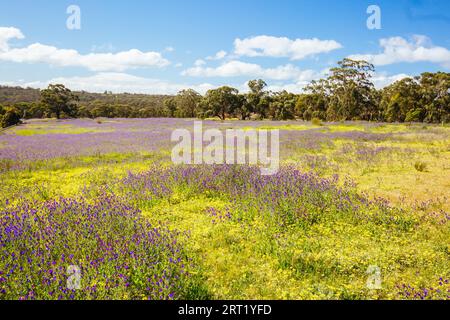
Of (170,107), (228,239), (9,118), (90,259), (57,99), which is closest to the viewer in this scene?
(90,259)

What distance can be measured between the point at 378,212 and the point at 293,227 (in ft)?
6.03

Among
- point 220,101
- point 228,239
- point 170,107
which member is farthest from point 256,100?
point 228,239

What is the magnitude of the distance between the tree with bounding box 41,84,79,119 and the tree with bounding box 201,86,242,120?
28.4 meters

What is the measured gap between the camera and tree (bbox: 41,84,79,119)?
5859cm

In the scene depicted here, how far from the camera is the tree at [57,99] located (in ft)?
192

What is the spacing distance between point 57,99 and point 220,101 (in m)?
32.7

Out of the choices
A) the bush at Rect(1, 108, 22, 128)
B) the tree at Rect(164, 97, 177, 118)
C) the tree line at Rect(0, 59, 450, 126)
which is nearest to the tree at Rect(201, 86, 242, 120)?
the tree line at Rect(0, 59, 450, 126)

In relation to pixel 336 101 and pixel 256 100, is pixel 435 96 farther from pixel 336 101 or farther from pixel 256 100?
pixel 256 100

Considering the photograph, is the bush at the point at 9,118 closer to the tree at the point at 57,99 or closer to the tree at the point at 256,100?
the tree at the point at 57,99

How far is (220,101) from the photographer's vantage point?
62344 mm

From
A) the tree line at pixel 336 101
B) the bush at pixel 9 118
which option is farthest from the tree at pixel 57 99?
the bush at pixel 9 118

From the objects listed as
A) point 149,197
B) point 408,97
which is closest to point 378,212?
point 149,197

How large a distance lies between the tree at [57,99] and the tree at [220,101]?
2836cm

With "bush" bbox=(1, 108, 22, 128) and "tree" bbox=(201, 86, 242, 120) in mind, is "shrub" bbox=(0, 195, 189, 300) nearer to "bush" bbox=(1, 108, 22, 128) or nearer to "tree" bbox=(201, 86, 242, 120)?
"bush" bbox=(1, 108, 22, 128)
